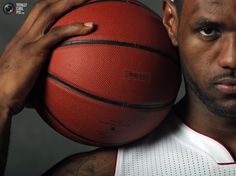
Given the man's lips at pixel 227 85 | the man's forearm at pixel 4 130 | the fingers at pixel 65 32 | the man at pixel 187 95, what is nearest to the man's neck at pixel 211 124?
the man at pixel 187 95

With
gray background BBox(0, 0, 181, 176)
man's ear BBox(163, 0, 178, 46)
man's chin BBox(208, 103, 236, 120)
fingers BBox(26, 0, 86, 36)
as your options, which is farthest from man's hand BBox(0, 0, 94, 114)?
gray background BBox(0, 0, 181, 176)

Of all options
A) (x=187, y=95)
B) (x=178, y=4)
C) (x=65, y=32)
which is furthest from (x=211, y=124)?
(x=65, y=32)

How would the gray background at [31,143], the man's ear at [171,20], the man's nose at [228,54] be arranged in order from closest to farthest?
1. the man's nose at [228,54]
2. the man's ear at [171,20]
3. the gray background at [31,143]

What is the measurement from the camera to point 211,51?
1.08m

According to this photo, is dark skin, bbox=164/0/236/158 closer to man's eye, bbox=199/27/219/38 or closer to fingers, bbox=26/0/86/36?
man's eye, bbox=199/27/219/38

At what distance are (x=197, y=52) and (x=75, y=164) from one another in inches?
16.6

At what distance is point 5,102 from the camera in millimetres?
1107

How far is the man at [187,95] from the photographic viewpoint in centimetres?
105

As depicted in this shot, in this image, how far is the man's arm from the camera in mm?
1217

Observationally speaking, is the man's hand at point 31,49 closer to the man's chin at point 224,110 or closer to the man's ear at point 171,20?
the man's ear at point 171,20

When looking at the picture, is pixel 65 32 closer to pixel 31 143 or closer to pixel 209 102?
pixel 209 102

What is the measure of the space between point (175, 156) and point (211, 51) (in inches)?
11.7

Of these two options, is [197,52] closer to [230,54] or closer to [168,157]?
[230,54]

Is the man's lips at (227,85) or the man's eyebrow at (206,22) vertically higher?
the man's eyebrow at (206,22)
